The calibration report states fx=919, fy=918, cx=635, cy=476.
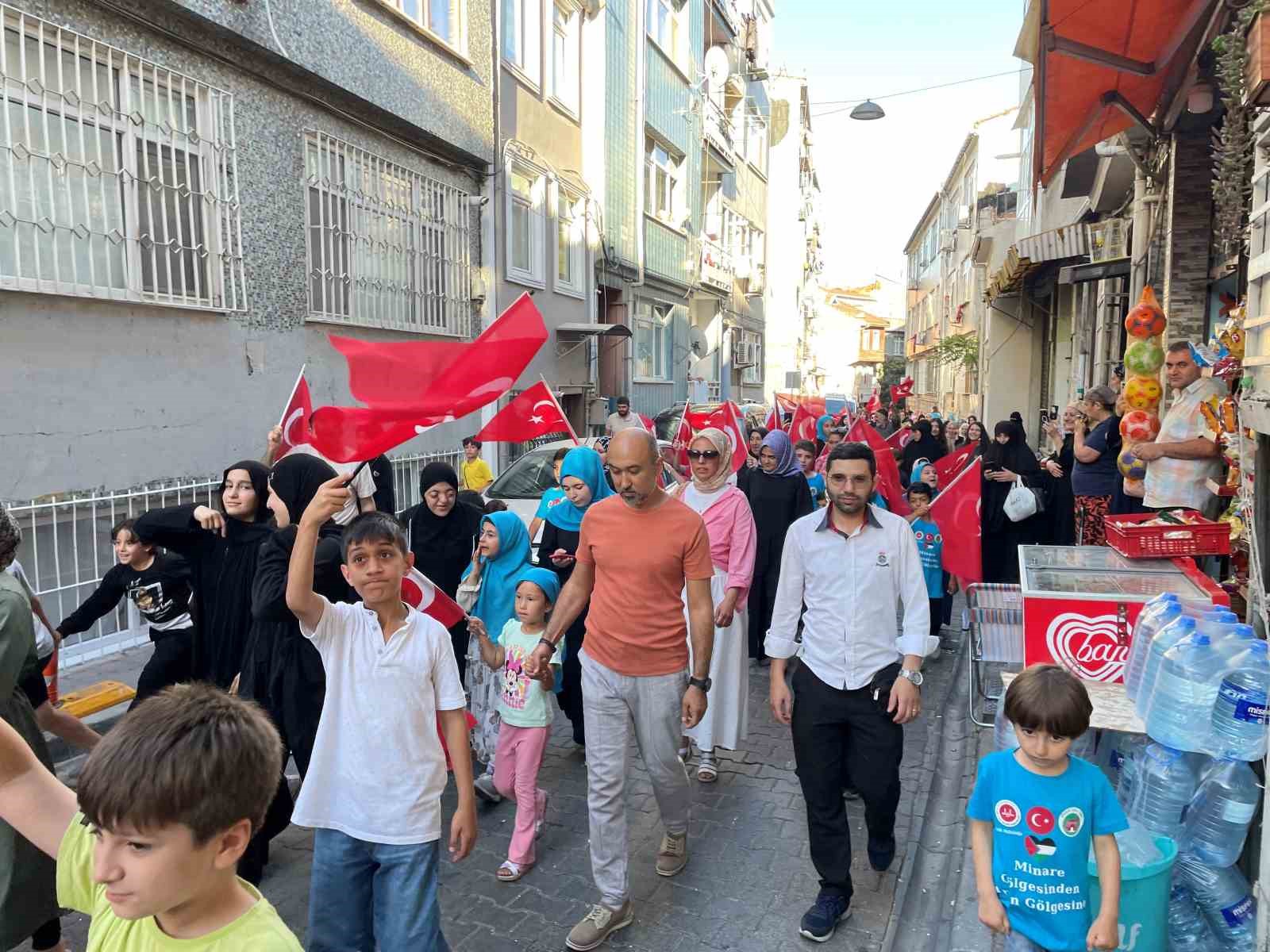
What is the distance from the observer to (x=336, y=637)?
2.99 meters

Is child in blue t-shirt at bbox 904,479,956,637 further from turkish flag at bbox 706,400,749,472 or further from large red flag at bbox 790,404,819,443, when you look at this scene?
large red flag at bbox 790,404,819,443

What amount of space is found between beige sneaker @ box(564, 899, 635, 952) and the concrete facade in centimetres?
522

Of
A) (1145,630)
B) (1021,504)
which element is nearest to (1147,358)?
(1021,504)

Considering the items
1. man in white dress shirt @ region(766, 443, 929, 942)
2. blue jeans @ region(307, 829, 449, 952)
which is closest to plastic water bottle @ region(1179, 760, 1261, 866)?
man in white dress shirt @ region(766, 443, 929, 942)

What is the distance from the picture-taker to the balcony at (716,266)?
82.6ft

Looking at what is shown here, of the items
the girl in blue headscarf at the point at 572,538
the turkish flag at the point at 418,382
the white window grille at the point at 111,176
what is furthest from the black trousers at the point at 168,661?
the white window grille at the point at 111,176

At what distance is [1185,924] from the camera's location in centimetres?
341

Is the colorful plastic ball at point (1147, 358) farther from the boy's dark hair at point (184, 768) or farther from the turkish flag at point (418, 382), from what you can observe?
the boy's dark hair at point (184, 768)

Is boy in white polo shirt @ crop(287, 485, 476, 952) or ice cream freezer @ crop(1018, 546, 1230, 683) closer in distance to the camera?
boy in white polo shirt @ crop(287, 485, 476, 952)

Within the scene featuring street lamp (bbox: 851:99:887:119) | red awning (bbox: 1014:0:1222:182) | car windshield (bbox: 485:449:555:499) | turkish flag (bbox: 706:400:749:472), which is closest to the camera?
red awning (bbox: 1014:0:1222:182)

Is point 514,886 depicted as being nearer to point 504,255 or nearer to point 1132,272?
point 1132,272

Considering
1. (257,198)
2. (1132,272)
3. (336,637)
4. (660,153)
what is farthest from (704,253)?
(336,637)

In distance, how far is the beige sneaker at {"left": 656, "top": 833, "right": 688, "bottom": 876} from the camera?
4.18 meters

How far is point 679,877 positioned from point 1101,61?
555 centimetres
